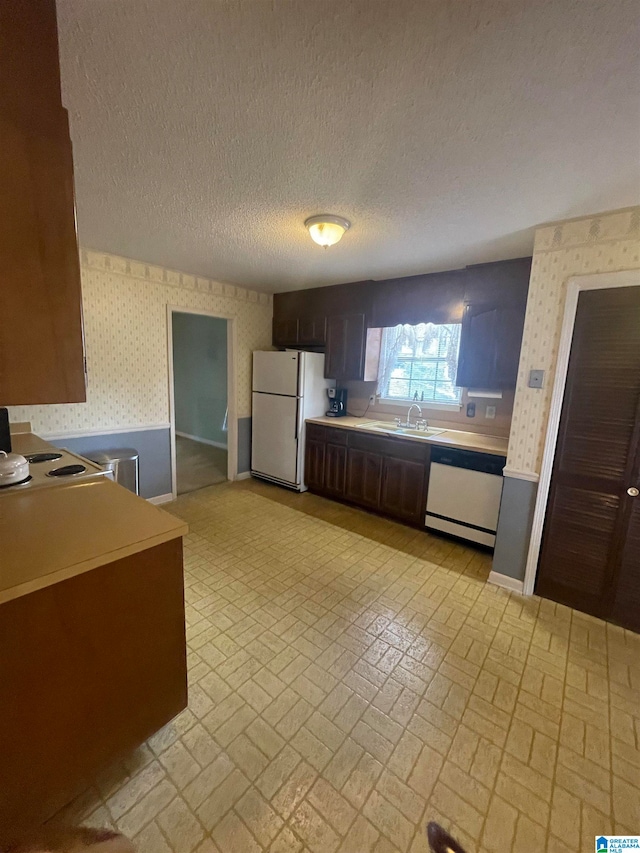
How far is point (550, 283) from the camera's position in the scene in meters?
A: 2.11

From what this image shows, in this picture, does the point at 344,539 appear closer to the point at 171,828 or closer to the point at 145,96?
the point at 171,828

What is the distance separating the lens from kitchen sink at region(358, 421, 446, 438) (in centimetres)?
322

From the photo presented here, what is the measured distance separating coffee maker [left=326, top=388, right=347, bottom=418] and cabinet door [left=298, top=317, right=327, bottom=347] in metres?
0.57

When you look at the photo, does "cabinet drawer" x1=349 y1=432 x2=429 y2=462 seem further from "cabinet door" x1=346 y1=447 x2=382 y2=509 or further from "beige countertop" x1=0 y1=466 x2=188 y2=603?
"beige countertop" x1=0 y1=466 x2=188 y2=603

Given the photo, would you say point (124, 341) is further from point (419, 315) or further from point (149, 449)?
point (419, 315)

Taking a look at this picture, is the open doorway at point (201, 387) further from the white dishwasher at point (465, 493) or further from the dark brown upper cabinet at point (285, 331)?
the white dishwasher at point (465, 493)

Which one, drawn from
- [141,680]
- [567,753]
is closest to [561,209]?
[567,753]

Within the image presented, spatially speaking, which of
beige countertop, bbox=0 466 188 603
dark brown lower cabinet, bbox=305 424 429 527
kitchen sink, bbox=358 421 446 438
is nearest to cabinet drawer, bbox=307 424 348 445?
dark brown lower cabinet, bbox=305 424 429 527

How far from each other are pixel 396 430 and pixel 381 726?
2.36 metres

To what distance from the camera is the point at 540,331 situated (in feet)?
7.10

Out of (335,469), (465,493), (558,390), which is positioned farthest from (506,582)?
(335,469)

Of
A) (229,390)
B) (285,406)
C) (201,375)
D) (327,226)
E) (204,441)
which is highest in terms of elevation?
(327,226)

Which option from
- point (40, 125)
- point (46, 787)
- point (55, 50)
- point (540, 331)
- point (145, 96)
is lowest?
point (46, 787)

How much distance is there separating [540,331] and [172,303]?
10.5ft
